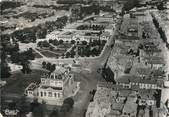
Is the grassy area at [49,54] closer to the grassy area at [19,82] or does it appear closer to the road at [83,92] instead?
the grassy area at [19,82]

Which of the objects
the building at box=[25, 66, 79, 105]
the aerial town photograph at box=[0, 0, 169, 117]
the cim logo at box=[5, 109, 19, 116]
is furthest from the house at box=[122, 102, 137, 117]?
the cim logo at box=[5, 109, 19, 116]

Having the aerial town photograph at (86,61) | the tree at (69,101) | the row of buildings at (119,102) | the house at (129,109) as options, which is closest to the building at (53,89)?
the aerial town photograph at (86,61)

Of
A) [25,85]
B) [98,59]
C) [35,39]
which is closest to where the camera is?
[25,85]

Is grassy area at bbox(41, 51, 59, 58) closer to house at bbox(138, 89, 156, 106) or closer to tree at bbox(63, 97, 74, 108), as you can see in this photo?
tree at bbox(63, 97, 74, 108)

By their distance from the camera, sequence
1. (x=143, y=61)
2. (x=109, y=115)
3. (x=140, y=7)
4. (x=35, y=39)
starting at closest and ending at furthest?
(x=109, y=115)
(x=143, y=61)
(x=35, y=39)
(x=140, y=7)

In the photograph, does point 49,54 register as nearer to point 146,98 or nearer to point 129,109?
point 146,98

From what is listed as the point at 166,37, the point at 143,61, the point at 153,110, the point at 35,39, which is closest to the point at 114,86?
the point at 153,110

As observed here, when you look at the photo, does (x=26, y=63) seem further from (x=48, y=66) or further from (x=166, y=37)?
(x=166, y=37)

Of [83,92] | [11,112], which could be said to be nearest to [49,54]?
[83,92]
